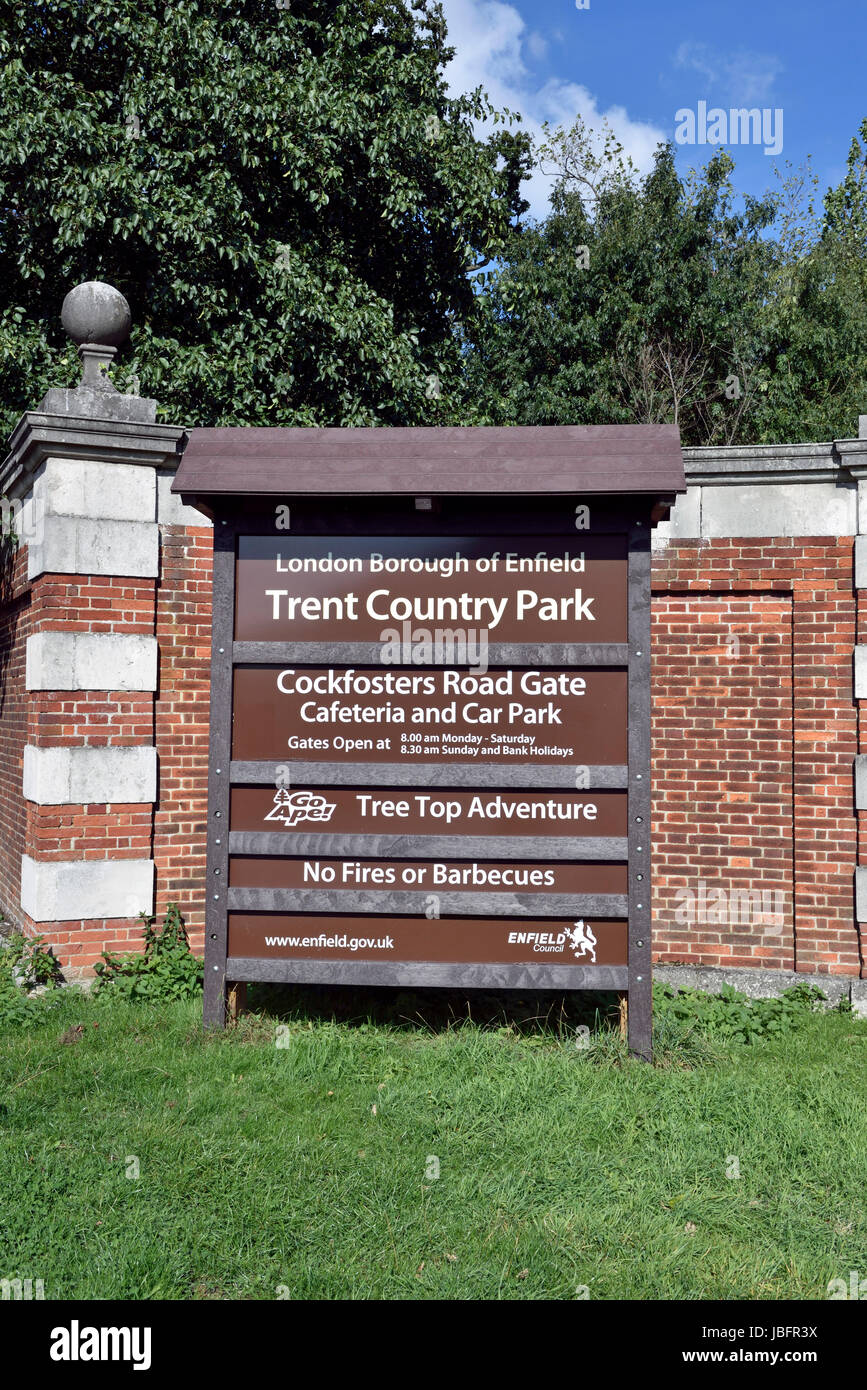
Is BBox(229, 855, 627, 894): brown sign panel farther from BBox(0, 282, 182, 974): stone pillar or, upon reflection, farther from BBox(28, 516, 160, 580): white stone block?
BBox(28, 516, 160, 580): white stone block

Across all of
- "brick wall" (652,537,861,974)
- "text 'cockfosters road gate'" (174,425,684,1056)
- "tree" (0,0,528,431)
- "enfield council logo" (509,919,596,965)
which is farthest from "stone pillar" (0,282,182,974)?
"tree" (0,0,528,431)

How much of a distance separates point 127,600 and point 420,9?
1468 centimetres

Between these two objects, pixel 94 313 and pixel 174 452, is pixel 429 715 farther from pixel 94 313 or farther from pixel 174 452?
pixel 94 313

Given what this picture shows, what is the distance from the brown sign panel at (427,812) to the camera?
482cm

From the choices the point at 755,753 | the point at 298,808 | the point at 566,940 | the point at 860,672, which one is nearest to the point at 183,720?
the point at 298,808

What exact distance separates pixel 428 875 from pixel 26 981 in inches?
107

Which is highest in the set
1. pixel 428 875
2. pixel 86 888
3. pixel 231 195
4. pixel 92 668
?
pixel 231 195

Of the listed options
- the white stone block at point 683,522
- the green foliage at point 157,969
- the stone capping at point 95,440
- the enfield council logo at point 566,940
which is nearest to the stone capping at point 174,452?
the stone capping at point 95,440

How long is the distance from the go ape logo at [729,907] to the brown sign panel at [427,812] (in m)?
1.90

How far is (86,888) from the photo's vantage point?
5.94 m

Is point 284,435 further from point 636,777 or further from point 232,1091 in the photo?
point 232,1091

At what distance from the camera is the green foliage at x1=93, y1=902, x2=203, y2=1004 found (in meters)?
5.70

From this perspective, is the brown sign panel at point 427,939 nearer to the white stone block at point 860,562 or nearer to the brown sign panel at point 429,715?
the brown sign panel at point 429,715
